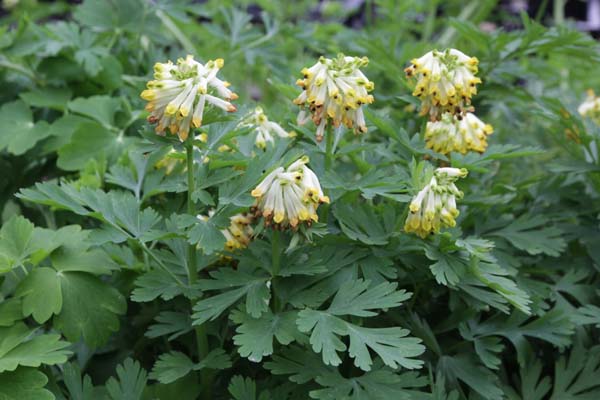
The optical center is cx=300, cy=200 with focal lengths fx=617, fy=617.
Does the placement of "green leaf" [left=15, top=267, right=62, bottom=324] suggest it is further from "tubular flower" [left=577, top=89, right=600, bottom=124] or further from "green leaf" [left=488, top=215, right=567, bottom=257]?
"tubular flower" [left=577, top=89, right=600, bottom=124]

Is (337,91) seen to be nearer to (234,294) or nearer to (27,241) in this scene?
(234,294)

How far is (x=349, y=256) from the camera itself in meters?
1.08

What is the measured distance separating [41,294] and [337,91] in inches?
24.7

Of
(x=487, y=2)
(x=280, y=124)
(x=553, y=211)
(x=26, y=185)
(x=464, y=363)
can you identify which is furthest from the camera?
(x=487, y=2)

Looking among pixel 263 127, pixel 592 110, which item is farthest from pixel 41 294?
pixel 592 110

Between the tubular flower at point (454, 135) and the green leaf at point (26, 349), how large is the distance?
0.76 metres

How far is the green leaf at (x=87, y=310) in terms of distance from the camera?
1.11 metres

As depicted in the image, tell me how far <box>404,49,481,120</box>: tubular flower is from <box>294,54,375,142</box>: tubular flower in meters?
0.12

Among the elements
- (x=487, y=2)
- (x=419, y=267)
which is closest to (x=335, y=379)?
(x=419, y=267)

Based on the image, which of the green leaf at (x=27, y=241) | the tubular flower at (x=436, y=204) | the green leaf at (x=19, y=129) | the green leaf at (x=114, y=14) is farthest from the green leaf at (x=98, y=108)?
the tubular flower at (x=436, y=204)

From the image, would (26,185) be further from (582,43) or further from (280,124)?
(582,43)

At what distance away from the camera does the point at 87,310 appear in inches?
44.1

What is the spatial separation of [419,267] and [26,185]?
1.18 m

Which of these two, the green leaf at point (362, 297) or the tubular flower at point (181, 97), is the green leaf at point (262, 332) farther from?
the tubular flower at point (181, 97)
